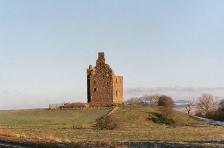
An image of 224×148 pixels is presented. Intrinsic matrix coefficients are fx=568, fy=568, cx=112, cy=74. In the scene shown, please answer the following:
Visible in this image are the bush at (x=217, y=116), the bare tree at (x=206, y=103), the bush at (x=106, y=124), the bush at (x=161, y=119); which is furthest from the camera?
the bare tree at (x=206, y=103)

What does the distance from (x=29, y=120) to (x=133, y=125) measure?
15994 mm

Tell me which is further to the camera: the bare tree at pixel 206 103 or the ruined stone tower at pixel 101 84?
the bare tree at pixel 206 103

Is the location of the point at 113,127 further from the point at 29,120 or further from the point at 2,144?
the point at 2,144

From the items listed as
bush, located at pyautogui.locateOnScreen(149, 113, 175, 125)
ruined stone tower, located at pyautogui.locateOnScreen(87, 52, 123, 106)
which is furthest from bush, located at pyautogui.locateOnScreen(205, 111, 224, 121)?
bush, located at pyautogui.locateOnScreen(149, 113, 175, 125)

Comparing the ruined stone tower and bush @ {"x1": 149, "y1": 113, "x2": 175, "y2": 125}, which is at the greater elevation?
the ruined stone tower

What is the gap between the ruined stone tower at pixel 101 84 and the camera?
356ft

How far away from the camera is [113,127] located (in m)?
72.1

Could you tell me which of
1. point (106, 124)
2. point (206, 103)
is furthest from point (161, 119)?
point (206, 103)

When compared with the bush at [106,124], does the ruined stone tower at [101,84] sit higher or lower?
higher

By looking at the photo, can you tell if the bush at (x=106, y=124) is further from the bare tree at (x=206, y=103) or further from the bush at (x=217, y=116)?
the bare tree at (x=206, y=103)

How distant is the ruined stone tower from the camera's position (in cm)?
10856

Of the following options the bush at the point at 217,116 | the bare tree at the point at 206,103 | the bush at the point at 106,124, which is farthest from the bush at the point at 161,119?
the bare tree at the point at 206,103

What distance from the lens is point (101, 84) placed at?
10894 centimetres

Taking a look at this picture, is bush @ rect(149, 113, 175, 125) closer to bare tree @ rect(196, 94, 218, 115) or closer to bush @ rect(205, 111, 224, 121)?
bush @ rect(205, 111, 224, 121)
